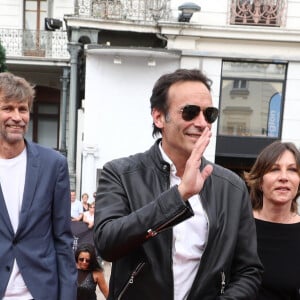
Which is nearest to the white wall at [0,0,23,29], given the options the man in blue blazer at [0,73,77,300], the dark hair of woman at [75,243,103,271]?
the dark hair of woman at [75,243,103,271]

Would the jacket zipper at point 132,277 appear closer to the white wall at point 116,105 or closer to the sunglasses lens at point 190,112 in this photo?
the sunglasses lens at point 190,112

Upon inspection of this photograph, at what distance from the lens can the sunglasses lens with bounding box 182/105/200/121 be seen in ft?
5.80

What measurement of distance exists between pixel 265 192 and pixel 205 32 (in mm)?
9374

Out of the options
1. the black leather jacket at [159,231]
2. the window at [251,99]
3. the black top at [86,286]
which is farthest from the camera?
the window at [251,99]

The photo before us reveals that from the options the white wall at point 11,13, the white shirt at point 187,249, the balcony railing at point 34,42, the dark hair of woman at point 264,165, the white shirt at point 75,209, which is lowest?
the white shirt at point 75,209

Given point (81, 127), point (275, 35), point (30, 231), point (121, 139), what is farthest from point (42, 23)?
point (30, 231)

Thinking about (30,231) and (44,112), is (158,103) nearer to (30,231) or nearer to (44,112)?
(30,231)

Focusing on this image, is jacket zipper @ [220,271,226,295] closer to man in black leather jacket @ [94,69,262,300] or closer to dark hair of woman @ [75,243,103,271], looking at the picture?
man in black leather jacket @ [94,69,262,300]

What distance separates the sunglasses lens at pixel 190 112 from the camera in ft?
5.80

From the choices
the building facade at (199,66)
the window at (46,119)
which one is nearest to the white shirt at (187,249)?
the building facade at (199,66)

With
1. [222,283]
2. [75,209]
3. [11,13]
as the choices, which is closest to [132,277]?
[222,283]

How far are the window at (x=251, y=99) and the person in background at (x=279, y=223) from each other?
9337 millimetres

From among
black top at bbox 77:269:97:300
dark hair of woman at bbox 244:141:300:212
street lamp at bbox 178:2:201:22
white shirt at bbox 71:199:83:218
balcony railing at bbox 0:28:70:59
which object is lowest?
white shirt at bbox 71:199:83:218

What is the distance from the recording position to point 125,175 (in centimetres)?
187
